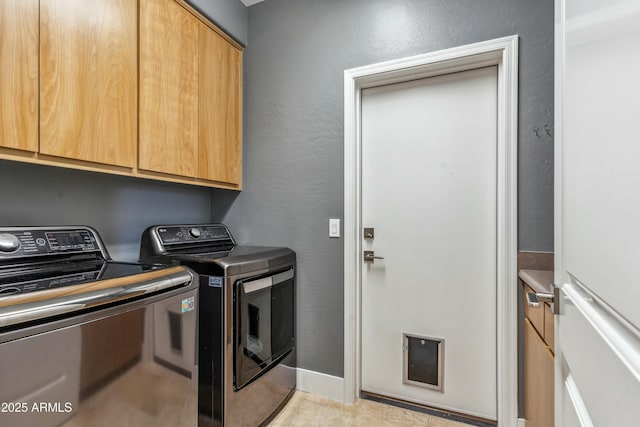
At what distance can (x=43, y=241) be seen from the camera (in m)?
1.34

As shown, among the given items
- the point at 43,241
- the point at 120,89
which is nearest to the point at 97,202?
the point at 43,241

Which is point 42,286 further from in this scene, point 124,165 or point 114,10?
point 114,10

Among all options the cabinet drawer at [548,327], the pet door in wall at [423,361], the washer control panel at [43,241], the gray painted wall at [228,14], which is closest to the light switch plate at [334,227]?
the pet door in wall at [423,361]

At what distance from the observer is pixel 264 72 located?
2.24 m

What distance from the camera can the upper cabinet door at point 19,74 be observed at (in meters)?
1.09

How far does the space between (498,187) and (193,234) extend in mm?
1844

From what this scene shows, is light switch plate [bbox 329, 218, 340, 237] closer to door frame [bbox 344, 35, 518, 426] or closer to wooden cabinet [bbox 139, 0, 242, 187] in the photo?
door frame [bbox 344, 35, 518, 426]

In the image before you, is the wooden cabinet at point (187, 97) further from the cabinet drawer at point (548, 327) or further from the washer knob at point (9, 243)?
the cabinet drawer at point (548, 327)

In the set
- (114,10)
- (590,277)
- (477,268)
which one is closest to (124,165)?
(114,10)

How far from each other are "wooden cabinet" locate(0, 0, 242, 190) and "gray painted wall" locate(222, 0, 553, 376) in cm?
27

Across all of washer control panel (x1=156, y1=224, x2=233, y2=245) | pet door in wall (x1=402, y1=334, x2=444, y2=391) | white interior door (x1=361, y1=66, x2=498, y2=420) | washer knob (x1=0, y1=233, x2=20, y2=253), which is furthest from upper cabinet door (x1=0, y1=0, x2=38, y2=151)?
pet door in wall (x1=402, y1=334, x2=444, y2=391)

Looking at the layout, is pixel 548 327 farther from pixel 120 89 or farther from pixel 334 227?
pixel 120 89

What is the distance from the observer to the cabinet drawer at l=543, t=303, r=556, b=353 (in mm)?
1038

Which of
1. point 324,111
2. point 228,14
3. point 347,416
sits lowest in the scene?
point 347,416
